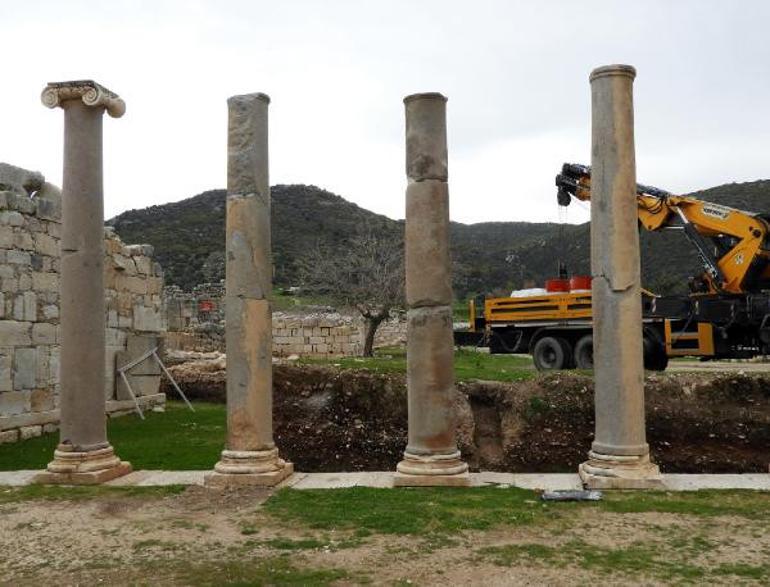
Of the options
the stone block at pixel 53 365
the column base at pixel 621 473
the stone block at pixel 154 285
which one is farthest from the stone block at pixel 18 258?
the column base at pixel 621 473

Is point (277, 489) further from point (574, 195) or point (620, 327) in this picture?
point (574, 195)

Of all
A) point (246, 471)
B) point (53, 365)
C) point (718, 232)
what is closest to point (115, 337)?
point (53, 365)

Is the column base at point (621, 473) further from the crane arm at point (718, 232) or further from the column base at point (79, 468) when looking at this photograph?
the crane arm at point (718, 232)

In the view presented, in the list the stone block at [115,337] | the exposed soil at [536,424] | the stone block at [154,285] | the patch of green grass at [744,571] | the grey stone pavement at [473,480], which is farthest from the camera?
the stone block at [154,285]

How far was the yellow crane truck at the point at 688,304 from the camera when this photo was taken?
15.9 metres

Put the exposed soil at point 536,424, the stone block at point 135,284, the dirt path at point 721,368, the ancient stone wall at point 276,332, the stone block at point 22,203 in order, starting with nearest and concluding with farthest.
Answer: the stone block at point 22,203 → the exposed soil at point 536,424 → the stone block at point 135,284 → the dirt path at point 721,368 → the ancient stone wall at point 276,332

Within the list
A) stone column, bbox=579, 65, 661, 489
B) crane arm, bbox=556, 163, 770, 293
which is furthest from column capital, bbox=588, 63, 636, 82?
crane arm, bbox=556, 163, 770, 293

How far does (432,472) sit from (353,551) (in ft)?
8.18

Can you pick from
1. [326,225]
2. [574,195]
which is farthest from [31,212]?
[326,225]

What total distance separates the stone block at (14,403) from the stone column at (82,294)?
3.01 meters

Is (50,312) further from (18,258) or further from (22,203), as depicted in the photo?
(22,203)

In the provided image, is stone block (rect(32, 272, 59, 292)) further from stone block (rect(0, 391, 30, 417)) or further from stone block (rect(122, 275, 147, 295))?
stone block (rect(122, 275, 147, 295))

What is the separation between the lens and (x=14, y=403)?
469 inches

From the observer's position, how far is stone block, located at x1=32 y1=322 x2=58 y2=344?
1249 cm
